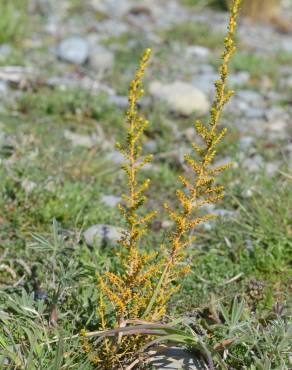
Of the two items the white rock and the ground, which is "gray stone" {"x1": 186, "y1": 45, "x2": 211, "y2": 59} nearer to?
the ground

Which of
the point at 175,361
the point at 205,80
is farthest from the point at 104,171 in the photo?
the point at 205,80

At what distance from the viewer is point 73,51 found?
7133 mm

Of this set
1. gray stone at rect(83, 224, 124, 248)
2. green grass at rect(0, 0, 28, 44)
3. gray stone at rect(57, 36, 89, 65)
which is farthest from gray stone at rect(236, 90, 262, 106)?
gray stone at rect(83, 224, 124, 248)

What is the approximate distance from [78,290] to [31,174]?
121 cm

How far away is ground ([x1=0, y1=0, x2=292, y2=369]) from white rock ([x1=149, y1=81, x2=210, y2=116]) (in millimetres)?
57

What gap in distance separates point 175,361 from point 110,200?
5.79ft

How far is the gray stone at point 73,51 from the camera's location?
707 centimetres

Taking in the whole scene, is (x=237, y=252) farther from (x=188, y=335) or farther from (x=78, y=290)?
(x=188, y=335)

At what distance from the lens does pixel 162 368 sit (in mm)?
2715

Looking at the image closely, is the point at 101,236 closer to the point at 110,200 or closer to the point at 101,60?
the point at 110,200

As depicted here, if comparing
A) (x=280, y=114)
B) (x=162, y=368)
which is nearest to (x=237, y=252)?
(x=162, y=368)

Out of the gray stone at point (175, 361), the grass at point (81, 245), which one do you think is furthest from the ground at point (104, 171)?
the gray stone at point (175, 361)

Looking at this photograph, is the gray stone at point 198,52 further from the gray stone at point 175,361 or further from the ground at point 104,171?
the gray stone at point 175,361

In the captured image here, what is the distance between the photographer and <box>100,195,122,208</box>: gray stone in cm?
430
